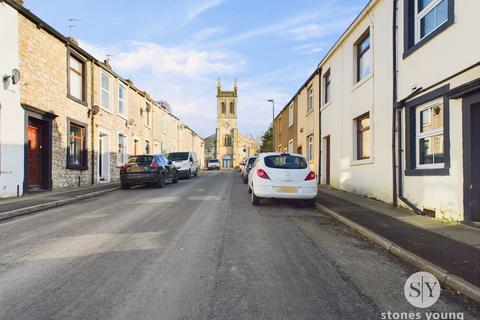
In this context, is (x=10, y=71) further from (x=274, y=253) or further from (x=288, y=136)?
(x=288, y=136)

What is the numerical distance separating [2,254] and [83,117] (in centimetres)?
1279

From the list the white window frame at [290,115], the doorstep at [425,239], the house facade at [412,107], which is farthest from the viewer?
the white window frame at [290,115]

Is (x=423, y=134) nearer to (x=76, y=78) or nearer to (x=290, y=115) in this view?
(x=76, y=78)

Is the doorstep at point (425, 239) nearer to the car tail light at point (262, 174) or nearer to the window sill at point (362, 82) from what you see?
the car tail light at point (262, 174)

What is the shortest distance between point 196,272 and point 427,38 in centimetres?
736

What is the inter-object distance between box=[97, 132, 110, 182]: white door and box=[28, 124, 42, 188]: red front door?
Result: 17.0 feet

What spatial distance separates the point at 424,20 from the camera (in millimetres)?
8672

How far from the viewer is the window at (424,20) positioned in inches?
296

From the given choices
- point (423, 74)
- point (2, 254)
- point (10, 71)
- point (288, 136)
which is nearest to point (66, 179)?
point (10, 71)

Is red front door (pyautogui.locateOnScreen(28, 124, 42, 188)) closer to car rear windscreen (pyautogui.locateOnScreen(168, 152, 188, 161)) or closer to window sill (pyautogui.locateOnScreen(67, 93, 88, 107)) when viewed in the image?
window sill (pyautogui.locateOnScreen(67, 93, 88, 107))

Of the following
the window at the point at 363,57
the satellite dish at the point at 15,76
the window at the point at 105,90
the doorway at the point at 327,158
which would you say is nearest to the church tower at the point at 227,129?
the window at the point at 105,90

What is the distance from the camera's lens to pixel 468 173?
262 inches
